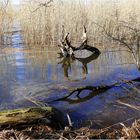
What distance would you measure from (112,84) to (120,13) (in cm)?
757

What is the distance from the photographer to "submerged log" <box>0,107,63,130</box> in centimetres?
460

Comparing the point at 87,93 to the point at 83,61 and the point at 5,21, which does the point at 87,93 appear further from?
the point at 5,21

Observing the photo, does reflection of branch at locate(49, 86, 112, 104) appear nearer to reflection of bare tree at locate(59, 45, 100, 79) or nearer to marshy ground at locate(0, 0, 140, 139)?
marshy ground at locate(0, 0, 140, 139)

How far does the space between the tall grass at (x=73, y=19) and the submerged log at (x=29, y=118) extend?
29.1 feet

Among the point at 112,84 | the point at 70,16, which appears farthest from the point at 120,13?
the point at 112,84

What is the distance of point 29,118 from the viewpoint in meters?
4.73

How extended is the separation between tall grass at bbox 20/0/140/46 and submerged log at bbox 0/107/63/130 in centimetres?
886

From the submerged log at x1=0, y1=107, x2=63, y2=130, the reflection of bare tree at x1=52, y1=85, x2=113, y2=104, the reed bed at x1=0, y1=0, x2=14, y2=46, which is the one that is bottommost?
the reflection of bare tree at x1=52, y1=85, x2=113, y2=104

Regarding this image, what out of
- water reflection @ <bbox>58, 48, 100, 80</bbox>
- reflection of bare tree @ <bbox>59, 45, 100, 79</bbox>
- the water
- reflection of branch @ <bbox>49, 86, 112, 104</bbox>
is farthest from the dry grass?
water reflection @ <bbox>58, 48, 100, 80</bbox>

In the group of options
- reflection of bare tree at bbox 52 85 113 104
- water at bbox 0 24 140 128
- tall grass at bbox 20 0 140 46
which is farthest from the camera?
tall grass at bbox 20 0 140 46

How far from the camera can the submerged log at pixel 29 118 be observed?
15.1ft

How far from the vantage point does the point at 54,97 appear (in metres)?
6.74

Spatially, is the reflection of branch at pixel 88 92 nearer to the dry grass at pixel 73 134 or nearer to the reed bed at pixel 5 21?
the dry grass at pixel 73 134

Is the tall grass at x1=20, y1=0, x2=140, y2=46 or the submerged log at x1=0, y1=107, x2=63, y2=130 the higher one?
the tall grass at x1=20, y1=0, x2=140, y2=46
